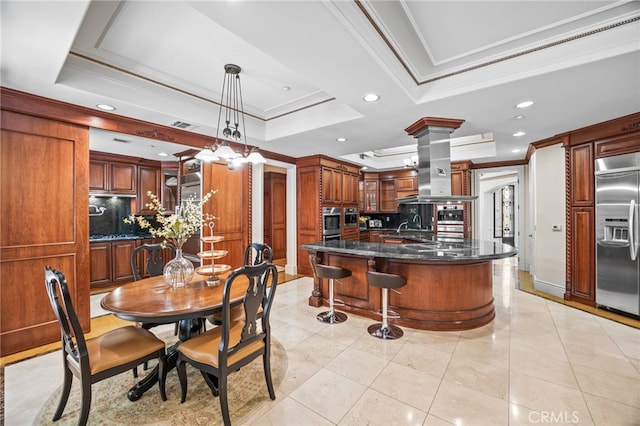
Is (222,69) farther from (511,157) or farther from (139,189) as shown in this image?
(511,157)

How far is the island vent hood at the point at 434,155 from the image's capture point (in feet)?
11.4

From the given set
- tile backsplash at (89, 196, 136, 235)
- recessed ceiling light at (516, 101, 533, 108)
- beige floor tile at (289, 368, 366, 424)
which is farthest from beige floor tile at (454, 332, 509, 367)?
tile backsplash at (89, 196, 136, 235)

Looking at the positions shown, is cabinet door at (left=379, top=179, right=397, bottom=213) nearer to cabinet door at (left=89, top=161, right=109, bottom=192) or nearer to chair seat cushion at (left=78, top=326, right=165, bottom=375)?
cabinet door at (left=89, top=161, right=109, bottom=192)

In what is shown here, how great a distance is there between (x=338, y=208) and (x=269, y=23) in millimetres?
4513

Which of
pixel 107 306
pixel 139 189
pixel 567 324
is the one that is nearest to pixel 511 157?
pixel 567 324

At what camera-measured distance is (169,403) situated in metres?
1.98

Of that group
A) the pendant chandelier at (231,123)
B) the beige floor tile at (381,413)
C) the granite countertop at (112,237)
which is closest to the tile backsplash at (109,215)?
the granite countertop at (112,237)

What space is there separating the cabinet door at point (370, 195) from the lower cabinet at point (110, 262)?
219 inches

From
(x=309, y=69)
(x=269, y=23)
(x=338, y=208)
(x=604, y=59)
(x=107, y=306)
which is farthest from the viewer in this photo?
(x=338, y=208)

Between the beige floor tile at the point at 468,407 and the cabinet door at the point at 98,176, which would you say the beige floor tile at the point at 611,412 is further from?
the cabinet door at the point at 98,176

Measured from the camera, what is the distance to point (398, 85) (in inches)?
101

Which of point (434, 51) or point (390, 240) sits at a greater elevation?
point (434, 51)

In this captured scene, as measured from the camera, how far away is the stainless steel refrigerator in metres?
3.38

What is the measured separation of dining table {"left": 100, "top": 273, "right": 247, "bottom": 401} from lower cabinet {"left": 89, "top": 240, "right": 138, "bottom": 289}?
3177 millimetres
